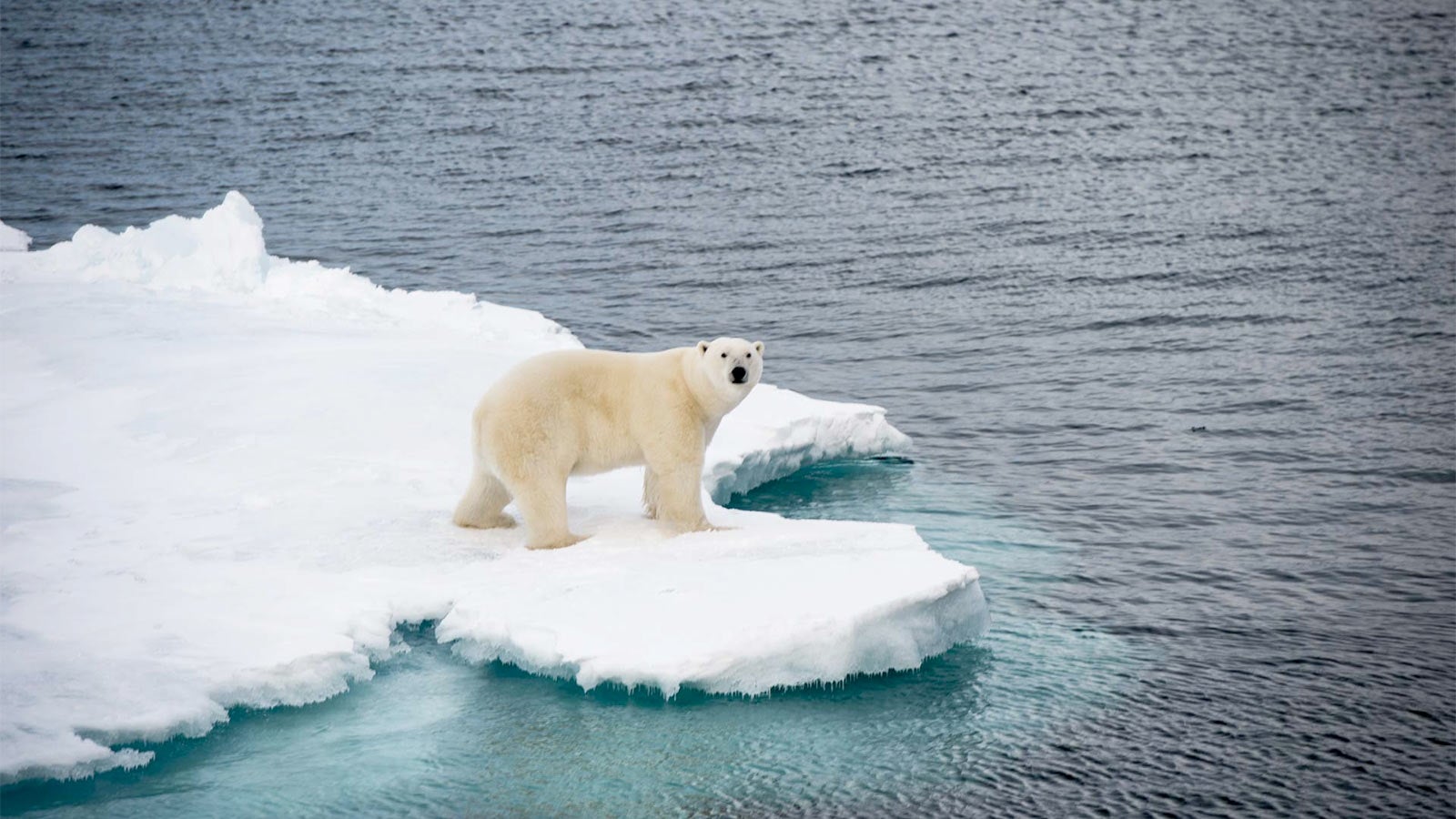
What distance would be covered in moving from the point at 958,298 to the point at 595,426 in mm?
11326

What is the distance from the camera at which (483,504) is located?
910cm

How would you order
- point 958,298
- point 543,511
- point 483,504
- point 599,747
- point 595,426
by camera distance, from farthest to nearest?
point 958,298 → point 483,504 → point 595,426 → point 543,511 → point 599,747

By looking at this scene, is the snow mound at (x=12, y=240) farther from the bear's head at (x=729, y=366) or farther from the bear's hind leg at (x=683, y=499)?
the bear's head at (x=729, y=366)

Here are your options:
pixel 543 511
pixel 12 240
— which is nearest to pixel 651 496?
pixel 543 511

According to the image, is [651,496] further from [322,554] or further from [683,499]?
[322,554]

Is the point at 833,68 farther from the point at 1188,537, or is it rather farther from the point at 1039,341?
the point at 1188,537

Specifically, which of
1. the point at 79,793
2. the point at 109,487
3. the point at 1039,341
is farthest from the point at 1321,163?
the point at 79,793

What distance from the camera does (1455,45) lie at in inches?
1300

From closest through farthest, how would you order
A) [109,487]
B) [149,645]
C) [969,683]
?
[149,645], [969,683], [109,487]

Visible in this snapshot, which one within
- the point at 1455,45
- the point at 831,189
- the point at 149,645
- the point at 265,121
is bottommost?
the point at 149,645

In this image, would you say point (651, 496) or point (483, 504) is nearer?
point (483, 504)

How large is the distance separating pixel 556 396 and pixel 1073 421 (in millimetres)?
7297

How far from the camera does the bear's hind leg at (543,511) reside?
28.2 ft

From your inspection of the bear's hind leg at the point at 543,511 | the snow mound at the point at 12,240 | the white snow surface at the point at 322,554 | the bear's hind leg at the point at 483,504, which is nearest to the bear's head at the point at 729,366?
the white snow surface at the point at 322,554
